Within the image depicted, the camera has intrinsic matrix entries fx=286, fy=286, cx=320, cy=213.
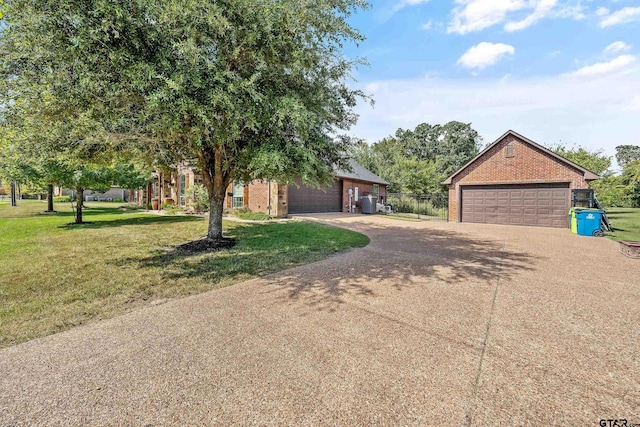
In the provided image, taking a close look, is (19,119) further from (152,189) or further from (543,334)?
(152,189)

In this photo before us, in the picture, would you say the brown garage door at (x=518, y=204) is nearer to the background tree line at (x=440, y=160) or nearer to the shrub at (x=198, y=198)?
the background tree line at (x=440, y=160)

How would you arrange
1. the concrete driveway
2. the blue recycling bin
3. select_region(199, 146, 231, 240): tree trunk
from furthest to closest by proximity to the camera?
the blue recycling bin → select_region(199, 146, 231, 240): tree trunk → the concrete driveway

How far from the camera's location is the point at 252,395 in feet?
7.59

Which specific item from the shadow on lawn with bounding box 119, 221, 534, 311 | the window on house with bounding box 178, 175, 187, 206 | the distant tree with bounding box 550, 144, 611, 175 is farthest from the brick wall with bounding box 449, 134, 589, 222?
the window on house with bounding box 178, 175, 187, 206

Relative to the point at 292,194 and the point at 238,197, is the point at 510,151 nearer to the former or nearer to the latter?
the point at 292,194

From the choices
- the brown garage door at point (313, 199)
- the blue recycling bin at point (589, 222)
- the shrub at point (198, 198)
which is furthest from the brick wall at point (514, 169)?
the shrub at point (198, 198)

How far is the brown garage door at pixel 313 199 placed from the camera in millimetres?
18500

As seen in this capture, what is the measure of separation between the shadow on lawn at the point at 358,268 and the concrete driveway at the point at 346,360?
12 centimetres

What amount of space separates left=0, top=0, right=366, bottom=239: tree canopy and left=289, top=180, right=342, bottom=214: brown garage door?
11154 mm

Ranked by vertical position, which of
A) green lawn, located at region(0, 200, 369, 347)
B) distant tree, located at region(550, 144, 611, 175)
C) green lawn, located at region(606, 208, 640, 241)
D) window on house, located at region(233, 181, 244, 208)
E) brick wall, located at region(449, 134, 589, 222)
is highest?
distant tree, located at region(550, 144, 611, 175)

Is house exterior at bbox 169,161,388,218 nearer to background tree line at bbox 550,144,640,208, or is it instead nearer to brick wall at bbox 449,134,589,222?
brick wall at bbox 449,134,589,222

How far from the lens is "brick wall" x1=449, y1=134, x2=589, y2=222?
569 inches

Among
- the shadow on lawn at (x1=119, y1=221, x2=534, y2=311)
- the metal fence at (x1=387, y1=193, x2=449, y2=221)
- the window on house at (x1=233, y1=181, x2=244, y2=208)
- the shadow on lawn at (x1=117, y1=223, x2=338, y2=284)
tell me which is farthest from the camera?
the metal fence at (x1=387, y1=193, x2=449, y2=221)

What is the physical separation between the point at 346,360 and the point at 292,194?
15868 mm
